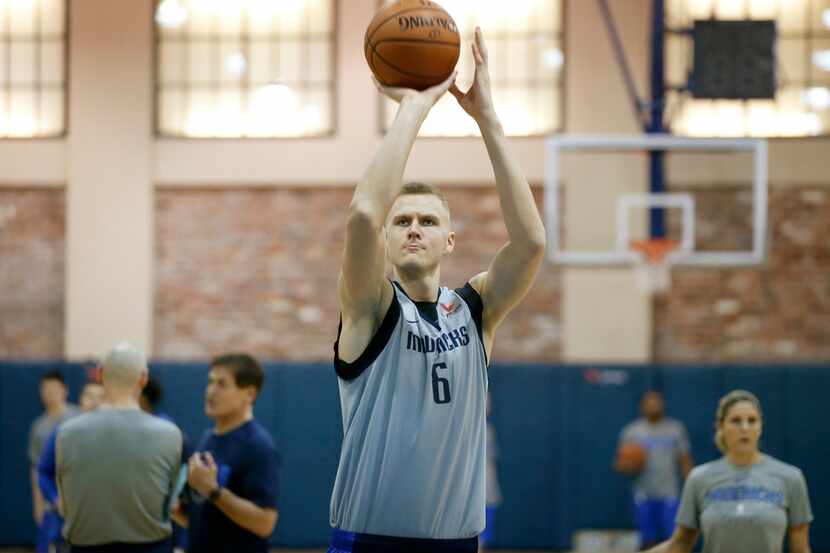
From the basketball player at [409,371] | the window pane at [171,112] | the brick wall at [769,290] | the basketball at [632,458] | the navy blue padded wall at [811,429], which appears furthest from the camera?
the window pane at [171,112]

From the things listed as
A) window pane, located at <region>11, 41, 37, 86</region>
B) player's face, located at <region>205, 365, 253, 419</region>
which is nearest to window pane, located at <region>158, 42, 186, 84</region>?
window pane, located at <region>11, 41, 37, 86</region>

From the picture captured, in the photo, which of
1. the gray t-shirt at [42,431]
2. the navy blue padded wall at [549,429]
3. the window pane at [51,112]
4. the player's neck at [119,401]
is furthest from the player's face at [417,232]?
the window pane at [51,112]

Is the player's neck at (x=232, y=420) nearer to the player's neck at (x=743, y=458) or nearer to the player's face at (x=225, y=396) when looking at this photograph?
the player's face at (x=225, y=396)

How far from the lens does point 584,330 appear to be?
14.3 meters

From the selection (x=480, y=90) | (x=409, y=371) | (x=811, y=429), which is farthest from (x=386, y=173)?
(x=811, y=429)

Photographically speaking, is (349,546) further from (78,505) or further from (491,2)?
(491,2)

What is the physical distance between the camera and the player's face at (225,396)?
6.12 metres

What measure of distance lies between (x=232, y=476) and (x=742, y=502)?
7.47 feet

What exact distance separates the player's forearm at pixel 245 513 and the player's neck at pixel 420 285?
210 cm

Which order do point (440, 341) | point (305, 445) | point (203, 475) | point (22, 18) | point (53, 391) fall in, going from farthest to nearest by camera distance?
point (22, 18)
point (305, 445)
point (53, 391)
point (203, 475)
point (440, 341)

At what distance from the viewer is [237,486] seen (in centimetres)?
594

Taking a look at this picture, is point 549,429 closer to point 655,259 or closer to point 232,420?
point 655,259

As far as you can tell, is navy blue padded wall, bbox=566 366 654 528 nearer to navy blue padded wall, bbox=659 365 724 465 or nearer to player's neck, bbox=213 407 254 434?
navy blue padded wall, bbox=659 365 724 465

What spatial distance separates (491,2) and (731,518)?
9.30 meters
